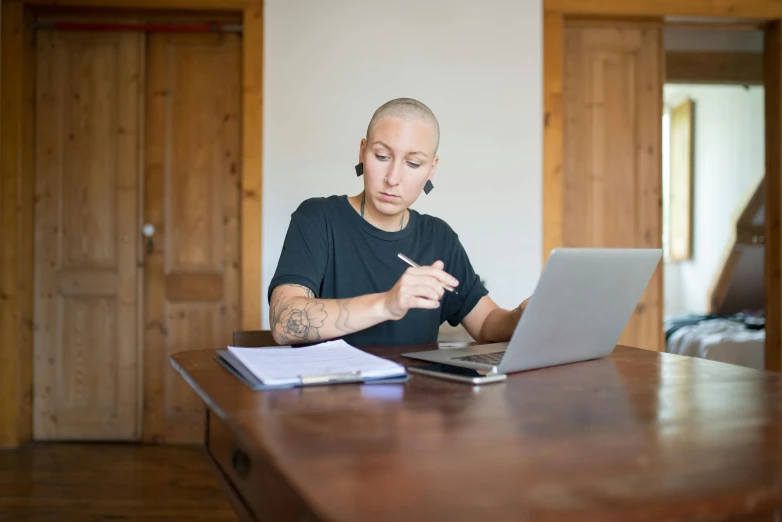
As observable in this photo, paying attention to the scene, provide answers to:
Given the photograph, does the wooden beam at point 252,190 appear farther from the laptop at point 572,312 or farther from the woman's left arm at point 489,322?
the laptop at point 572,312

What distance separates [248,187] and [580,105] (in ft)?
5.65

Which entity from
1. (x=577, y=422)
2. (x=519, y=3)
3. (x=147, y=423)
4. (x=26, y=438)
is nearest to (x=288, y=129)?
(x=519, y=3)

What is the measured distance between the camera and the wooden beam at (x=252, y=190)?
3344 mm

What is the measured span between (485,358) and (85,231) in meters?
2.84

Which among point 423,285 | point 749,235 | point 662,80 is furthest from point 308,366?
point 749,235

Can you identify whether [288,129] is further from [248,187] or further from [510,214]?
[510,214]

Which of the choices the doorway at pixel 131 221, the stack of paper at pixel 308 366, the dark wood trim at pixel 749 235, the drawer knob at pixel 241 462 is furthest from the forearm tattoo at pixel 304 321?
the dark wood trim at pixel 749 235

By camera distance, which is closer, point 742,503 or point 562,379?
point 742,503

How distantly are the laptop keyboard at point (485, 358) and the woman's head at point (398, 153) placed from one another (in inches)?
22.1

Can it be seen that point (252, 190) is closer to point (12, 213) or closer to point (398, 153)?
point (12, 213)

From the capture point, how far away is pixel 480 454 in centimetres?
66

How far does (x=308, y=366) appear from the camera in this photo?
1097 millimetres

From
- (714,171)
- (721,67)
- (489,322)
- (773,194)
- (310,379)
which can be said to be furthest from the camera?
(714,171)

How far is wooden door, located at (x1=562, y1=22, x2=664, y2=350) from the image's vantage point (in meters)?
3.65
